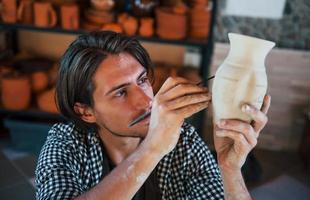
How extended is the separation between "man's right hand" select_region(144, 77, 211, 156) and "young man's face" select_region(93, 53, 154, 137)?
0.49ft

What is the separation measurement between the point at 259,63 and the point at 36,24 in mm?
1978

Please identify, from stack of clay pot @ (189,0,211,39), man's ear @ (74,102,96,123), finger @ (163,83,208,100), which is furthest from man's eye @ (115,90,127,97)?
stack of clay pot @ (189,0,211,39)

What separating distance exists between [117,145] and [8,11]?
166cm

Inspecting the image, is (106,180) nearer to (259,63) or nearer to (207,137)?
(259,63)

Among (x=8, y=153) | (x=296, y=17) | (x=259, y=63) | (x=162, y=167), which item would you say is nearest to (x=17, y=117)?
(x=8, y=153)

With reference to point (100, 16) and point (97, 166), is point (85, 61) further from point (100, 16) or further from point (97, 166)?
point (100, 16)

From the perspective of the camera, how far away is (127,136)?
1.14m

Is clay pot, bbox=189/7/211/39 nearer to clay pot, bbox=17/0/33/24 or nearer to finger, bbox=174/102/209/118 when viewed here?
clay pot, bbox=17/0/33/24

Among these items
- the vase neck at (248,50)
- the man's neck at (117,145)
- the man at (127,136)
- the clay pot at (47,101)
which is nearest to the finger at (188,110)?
the man at (127,136)

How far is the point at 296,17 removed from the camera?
8.21ft

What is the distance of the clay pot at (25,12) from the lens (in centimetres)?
247

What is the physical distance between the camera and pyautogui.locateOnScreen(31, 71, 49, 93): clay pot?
2.62 m

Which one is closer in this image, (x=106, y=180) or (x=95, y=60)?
(x=106, y=180)

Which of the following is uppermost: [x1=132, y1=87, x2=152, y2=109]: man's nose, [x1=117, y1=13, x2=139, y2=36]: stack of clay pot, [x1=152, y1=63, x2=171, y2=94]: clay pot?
[x1=132, y1=87, x2=152, y2=109]: man's nose
